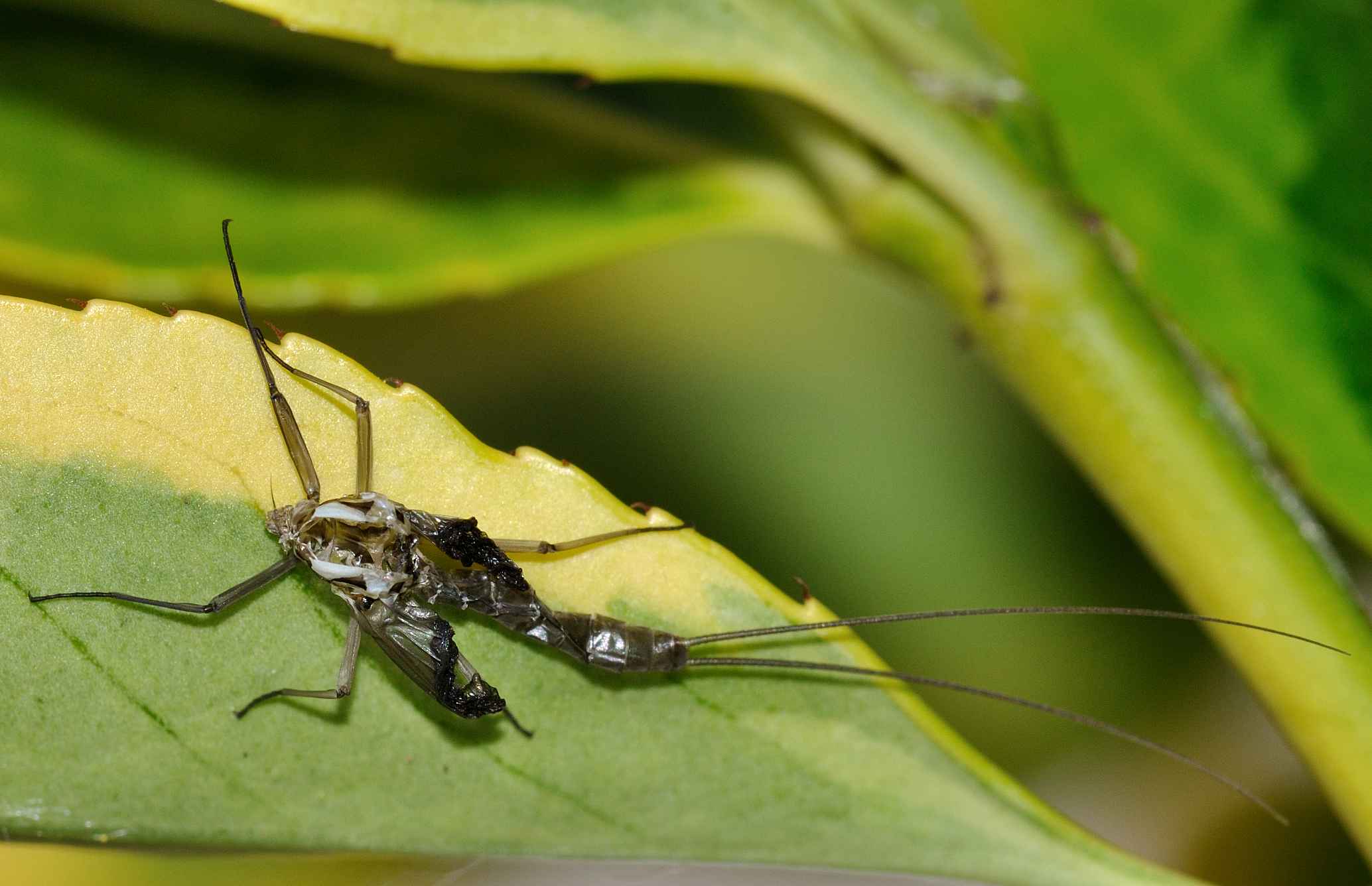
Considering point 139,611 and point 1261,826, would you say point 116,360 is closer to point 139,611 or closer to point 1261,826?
point 139,611

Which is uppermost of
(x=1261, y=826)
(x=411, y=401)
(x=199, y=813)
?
(x=411, y=401)

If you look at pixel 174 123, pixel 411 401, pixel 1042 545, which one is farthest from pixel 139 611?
pixel 1042 545

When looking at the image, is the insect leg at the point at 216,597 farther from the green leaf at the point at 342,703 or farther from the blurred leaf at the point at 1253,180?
the blurred leaf at the point at 1253,180

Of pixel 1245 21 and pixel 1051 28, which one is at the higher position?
pixel 1245 21

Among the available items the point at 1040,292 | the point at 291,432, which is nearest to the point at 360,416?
the point at 291,432

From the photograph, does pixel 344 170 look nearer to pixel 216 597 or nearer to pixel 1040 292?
pixel 216 597

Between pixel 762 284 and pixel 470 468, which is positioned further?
pixel 762 284

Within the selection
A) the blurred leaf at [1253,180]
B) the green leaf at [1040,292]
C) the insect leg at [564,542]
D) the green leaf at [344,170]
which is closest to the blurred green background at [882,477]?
the green leaf at [344,170]
